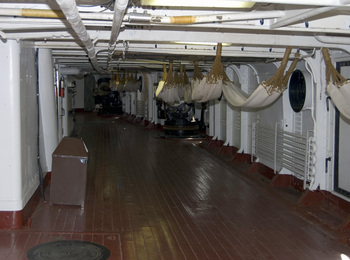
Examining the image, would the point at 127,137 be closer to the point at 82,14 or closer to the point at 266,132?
the point at 266,132

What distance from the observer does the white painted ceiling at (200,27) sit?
14.1ft

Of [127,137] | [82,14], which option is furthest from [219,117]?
[82,14]

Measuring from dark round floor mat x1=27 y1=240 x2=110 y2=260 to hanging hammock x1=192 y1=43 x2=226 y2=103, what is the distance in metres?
3.16

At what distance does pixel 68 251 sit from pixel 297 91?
544 centimetres

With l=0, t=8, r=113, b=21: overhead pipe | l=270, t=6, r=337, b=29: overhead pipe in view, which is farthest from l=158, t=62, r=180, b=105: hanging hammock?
l=0, t=8, r=113, b=21: overhead pipe

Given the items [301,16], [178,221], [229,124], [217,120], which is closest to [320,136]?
[178,221]

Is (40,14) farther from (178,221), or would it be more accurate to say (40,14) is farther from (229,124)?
(229,124)

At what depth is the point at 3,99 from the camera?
6.26 meters

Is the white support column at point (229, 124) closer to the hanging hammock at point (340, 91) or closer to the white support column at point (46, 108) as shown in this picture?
the white support column at point (46, 108)

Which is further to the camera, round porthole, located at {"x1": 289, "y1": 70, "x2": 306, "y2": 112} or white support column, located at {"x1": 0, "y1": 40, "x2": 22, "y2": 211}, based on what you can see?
round porthole, located at {"x1": 289, "y1": 70, "x2": 306, "y2": 112}

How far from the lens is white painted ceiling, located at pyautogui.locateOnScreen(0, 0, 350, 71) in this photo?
4293mm

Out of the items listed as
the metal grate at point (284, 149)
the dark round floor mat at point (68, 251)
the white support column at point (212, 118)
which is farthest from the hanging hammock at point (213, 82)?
the white support column at point (212, 118)

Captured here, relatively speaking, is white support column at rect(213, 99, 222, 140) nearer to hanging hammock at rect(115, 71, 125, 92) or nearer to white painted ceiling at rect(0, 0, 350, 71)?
hanging hammock at rect(115, 71, 125, 92)

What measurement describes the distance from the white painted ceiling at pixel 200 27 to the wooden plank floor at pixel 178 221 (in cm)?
270
